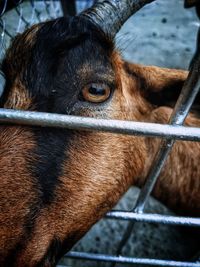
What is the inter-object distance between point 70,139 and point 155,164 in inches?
19.9

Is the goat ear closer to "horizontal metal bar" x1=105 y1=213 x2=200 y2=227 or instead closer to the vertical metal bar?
the vertical metal bar

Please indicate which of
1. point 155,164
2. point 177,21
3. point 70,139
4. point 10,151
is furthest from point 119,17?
point 177,21

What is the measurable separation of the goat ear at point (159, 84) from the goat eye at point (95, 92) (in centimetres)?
45

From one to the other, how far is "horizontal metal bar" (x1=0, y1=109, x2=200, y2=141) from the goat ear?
0.82 meters

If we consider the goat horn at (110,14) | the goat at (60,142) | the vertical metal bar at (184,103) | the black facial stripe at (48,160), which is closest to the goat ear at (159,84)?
the goat at (60,142)

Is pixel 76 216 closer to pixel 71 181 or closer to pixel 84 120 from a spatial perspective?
pixel 71 181

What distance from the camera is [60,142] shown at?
5.37ft

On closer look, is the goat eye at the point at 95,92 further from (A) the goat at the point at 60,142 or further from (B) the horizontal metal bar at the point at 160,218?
(B) the horizontal metal bar at the point at 160,218

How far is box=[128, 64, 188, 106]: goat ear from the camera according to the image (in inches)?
82.5

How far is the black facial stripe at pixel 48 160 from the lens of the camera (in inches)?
63.0

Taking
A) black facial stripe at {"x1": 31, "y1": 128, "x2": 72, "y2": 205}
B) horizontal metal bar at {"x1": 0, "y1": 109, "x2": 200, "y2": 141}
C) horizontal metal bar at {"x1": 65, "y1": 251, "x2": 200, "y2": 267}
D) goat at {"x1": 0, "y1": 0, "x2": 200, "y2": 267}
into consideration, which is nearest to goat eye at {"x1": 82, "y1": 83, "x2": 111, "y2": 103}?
goat at {"x1": 0, "y1": 0, "x2": 200, "y2": 267}

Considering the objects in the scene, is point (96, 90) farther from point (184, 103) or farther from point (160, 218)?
point (160, 218)

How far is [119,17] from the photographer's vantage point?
179cm

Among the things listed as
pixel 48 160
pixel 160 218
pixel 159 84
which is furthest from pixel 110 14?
pixel 160 218
